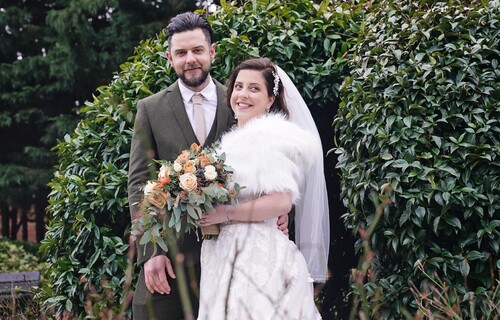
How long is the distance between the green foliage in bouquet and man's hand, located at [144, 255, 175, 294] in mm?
1069

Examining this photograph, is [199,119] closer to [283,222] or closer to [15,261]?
[283,222]

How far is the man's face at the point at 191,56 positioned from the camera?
3.98 meters

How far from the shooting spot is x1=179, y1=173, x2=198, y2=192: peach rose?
3.38 m

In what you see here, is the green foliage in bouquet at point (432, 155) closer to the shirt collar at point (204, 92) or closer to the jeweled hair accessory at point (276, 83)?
the jeweled hair accessory at point (276, 83)

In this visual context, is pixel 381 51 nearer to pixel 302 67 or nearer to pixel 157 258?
pixel 302 67

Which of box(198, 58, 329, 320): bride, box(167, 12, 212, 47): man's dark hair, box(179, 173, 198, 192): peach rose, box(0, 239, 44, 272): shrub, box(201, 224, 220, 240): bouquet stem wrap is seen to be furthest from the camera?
box(0, 239, 44, 272): shrub

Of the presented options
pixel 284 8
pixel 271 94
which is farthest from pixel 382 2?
pixel 271 94

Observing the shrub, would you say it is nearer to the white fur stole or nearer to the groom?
the groom

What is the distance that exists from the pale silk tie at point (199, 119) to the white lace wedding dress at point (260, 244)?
12.5 inches

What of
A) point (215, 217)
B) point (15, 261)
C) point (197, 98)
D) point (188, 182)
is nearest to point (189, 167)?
point (188, 182)

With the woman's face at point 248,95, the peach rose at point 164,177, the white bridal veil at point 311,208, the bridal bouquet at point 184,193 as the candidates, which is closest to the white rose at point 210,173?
the bridal bouquet at point 184,193

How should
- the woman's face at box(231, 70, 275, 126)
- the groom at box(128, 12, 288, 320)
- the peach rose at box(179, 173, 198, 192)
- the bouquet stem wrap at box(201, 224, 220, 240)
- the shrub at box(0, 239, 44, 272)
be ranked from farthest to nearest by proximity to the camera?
the shrub at box(0, 239, 44, 272) → the groom at box(128, 12, 288, 320) → the woman's face at box(231, 70, 275, 126) → the bouquet stem wrap at box(201, 224, 220, 240) → the peach rose at box(179, 173, 198, 192)

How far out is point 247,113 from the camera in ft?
12.4

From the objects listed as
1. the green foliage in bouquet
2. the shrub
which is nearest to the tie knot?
the green foliage in bouquet
